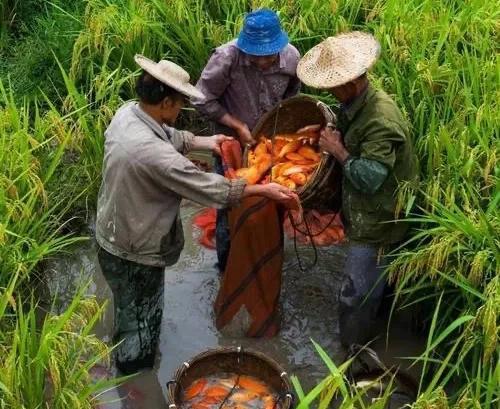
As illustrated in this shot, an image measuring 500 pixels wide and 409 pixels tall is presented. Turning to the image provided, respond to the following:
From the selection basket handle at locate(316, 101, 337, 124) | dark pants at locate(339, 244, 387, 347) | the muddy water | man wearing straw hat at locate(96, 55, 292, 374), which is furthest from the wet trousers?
basket handle at locate(316, 101, 337, 124)

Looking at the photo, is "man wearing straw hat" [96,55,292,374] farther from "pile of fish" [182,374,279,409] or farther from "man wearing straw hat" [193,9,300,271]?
"man wearing straw hat" [193,9,300,271]

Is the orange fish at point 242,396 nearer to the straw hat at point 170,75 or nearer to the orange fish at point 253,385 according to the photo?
the orange fish at point 253,385

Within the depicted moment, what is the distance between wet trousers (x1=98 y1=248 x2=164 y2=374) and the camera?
385 cm

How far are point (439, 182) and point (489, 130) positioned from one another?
45 centimetres

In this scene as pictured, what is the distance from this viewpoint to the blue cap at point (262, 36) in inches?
164

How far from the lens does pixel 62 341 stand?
10.2 ft

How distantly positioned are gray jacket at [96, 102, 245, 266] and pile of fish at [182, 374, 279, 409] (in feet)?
2.22

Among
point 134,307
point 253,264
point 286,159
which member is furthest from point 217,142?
point 134,307

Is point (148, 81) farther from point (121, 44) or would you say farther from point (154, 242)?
point (121, 44)

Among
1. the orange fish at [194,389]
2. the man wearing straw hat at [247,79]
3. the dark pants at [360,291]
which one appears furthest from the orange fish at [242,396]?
the man wearing straw hat at [247,79]

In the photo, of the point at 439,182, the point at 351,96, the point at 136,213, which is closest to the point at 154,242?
the point at 136,213

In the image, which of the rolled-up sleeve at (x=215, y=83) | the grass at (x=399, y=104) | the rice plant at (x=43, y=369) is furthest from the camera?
the rolled-up sleeve at (x=215, y=83)

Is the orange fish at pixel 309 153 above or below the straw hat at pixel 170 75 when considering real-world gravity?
below

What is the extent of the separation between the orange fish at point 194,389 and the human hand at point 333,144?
136 centimetres
